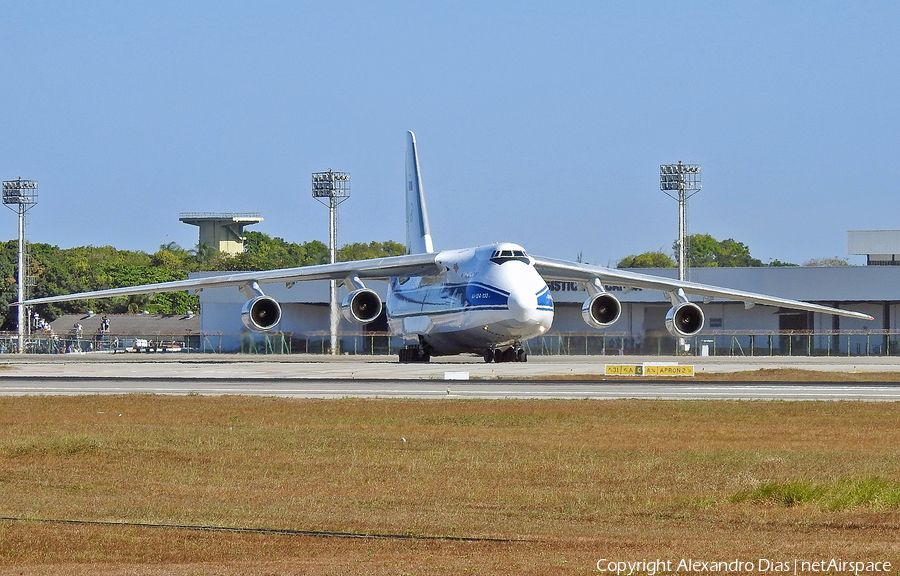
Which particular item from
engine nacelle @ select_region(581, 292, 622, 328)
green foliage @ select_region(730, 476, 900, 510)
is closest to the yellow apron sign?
engine nacelle @ select_region(581, 292, 622, 328)

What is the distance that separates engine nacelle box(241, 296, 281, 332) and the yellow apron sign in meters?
11.9

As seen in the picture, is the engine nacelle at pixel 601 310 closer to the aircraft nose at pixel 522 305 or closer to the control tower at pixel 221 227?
the aircraft nose at pixel 522 305

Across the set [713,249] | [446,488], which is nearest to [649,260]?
[713,249]

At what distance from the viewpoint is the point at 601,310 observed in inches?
1681

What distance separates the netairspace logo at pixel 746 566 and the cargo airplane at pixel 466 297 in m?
31.0

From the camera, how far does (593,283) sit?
45062 millimetres

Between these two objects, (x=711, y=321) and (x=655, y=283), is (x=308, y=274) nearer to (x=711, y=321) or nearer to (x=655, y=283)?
(x=655, y=283)

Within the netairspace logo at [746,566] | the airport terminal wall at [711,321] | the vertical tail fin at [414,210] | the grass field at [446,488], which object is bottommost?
the grass field at [446,488]

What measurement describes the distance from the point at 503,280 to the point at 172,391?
14.4 m

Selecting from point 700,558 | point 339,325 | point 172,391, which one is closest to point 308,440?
point 700,558

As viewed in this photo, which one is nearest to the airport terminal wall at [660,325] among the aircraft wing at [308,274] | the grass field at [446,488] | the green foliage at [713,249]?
the aircraft wing at [308,274]

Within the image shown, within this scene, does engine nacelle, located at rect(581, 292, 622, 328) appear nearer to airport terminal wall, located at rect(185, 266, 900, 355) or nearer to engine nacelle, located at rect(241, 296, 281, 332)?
engine nacelle, located at rect(241, 296, 281, 332)

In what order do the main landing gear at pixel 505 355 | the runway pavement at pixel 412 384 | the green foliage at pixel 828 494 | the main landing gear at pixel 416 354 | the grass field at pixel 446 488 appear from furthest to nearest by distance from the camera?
the main landing gear at pixel 416 354 → the main landing gear at pixel 505 355 → the runway pavement at pixel 412 384 → the green foliage at pixel 828 494 → the grass field at pixel 446 488

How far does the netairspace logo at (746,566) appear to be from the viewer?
26.1 ft
